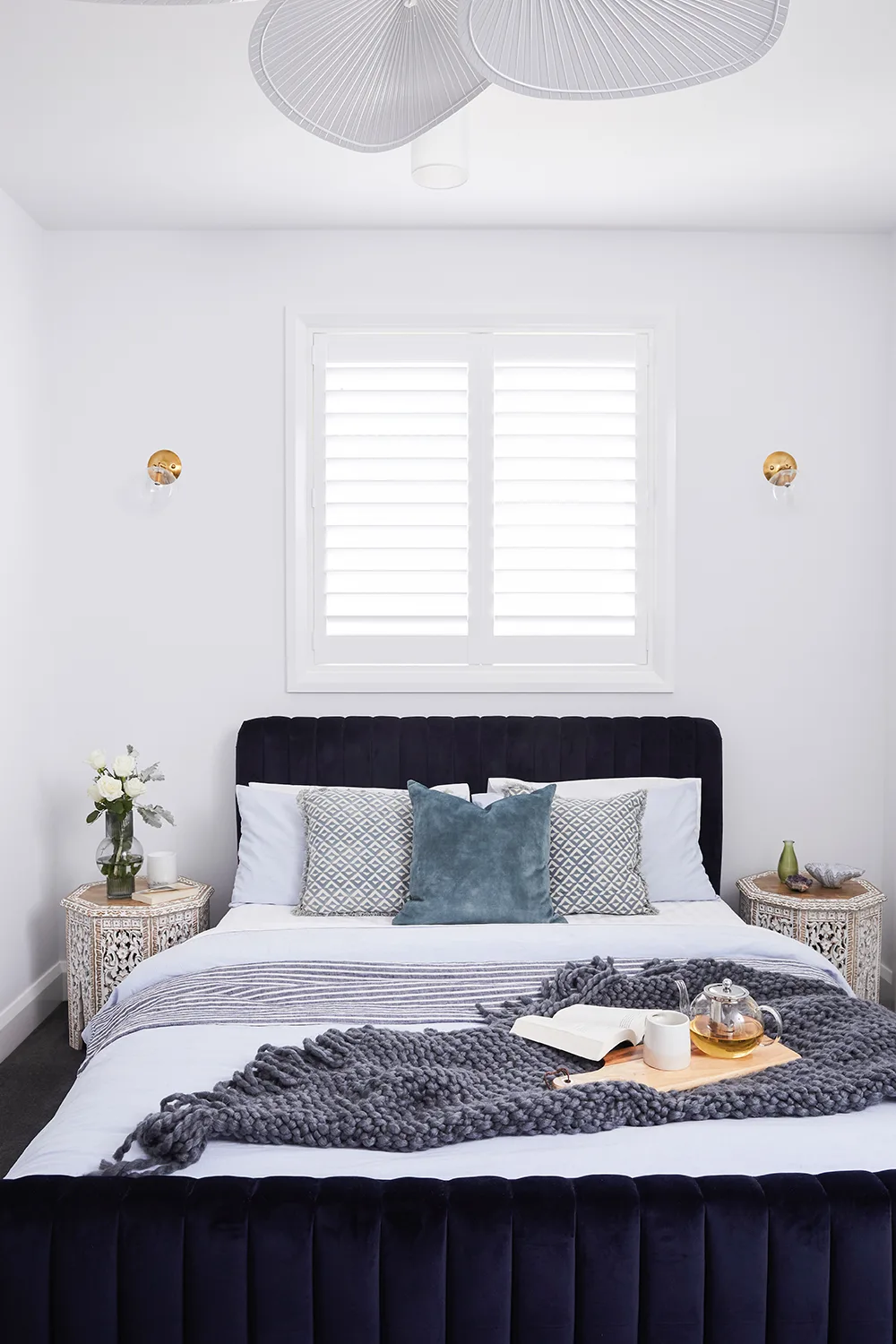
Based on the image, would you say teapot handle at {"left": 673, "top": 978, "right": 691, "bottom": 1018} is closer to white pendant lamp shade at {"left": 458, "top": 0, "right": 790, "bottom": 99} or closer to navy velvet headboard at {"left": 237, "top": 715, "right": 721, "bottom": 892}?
navy velvet headboard at {"left": 237, "top": 715, "right": 721, "bottom": 892}

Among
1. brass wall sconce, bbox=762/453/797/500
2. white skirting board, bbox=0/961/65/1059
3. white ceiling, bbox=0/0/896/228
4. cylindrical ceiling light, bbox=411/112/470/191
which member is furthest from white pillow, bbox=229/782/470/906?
white ceiling, bbox=0/0/896/228

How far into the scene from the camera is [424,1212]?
129 centimetres

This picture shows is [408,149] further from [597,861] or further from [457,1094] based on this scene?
[457,1094]

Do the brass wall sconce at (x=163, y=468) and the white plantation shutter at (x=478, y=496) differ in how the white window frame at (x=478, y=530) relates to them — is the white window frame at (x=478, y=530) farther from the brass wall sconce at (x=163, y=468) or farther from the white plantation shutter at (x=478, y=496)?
the brass wall sconce at (x=163, y=468)

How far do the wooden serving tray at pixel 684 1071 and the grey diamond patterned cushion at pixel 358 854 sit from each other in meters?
1.19

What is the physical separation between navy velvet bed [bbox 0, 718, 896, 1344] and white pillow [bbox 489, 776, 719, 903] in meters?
1.99

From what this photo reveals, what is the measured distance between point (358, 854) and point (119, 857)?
81 centimetres

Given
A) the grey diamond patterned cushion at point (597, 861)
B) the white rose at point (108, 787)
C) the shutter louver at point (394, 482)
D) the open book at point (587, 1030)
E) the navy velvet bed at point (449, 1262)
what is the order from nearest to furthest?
the navy velvet bed at point (449, 1262)
the open book at point (587, 1030)
the grey diamond patterned cushion at point (597, 861)
the white rose at point (108, 787)
the shutter louver at point (394, 482)

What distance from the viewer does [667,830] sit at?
11.1 ft

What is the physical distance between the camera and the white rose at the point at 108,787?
3363 mm

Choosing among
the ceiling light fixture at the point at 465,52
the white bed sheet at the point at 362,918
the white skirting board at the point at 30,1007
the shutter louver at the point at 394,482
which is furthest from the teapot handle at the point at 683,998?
the white skirting board at the point at 30,1007

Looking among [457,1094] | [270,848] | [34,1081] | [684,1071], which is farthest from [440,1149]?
[34,1081]

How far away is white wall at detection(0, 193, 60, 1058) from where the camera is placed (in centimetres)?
341

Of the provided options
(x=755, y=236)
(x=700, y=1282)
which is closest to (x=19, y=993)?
(x=700, y=1282)
